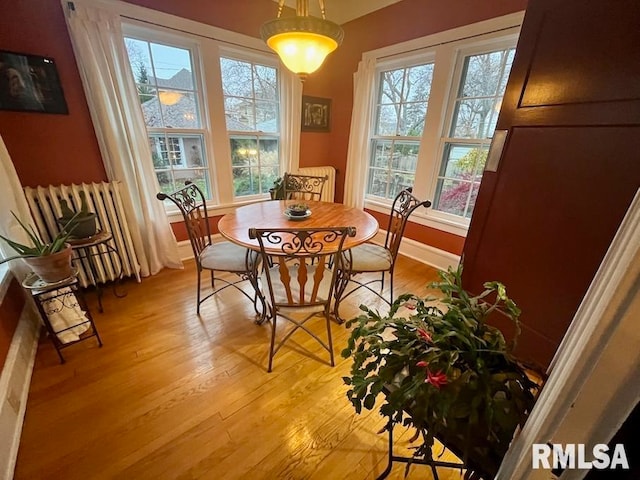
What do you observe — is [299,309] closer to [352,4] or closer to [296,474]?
[296,474]

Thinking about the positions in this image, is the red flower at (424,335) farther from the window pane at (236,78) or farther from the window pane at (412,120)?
the window pane at (236,78)

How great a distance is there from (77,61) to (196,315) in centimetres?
205

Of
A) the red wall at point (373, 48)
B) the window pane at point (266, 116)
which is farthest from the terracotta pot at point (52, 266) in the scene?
the red wall at point (373, 48)

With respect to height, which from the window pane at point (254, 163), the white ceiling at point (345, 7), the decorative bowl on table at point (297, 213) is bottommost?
the decorative bowl on table at point (297, 213)

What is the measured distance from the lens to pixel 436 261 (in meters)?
2.81

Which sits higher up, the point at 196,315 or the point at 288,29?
the point at 288,29

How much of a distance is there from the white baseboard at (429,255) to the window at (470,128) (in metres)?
0.43

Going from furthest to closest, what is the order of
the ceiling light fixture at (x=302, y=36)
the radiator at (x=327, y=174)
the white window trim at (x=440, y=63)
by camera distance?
the radiator at (x=327, y=174), the white window trim at (x=440, y=63), the ceiling light fixture at (x=302, y=36)

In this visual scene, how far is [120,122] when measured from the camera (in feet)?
6.76

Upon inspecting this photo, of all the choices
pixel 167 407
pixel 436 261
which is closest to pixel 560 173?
pixel 436 261

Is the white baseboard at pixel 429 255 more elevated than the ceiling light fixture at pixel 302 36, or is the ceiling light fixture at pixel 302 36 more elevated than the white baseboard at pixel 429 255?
the ceiling light fixture at pixel 302 36

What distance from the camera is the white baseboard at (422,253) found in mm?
2692

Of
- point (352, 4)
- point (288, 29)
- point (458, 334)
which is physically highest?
point (352, 4)

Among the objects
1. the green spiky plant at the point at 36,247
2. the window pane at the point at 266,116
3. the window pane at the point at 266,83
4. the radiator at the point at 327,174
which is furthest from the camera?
the radiator at the point at 327,174
